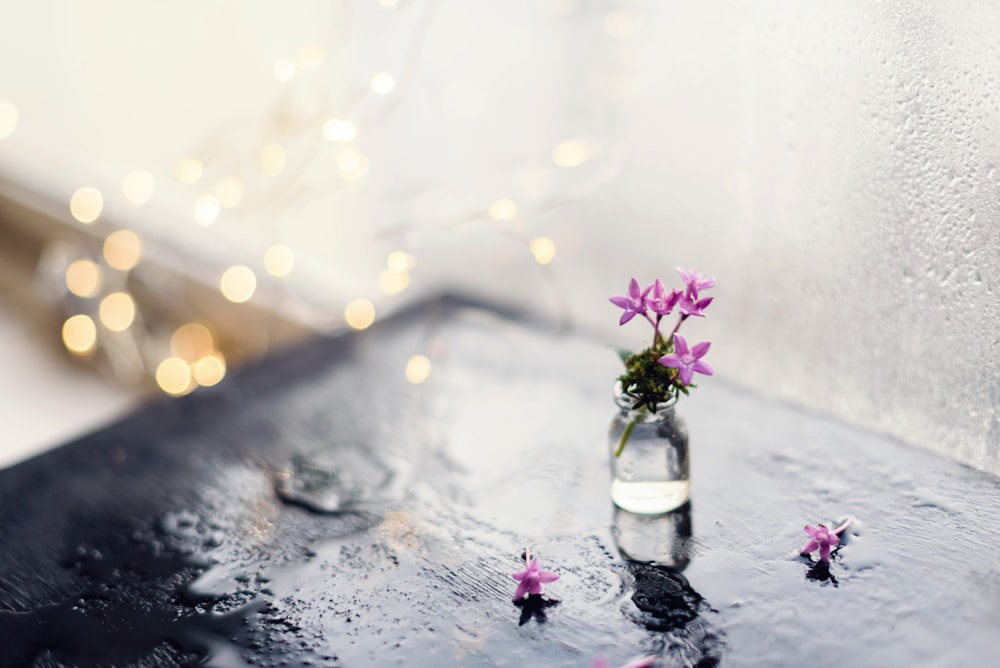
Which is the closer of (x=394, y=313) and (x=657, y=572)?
(x=657, y=572)

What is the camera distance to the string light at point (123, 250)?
2.31m

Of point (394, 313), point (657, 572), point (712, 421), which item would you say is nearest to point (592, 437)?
point (712, 421)

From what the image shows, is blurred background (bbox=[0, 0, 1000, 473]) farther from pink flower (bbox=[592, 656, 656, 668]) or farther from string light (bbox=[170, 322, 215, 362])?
pink flower (bbox=[592, 656, 656, 668])

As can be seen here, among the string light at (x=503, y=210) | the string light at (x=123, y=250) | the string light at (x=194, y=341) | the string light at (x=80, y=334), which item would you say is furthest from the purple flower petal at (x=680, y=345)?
the string light at (x=80, y=334)

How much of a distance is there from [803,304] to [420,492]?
1.63 feet

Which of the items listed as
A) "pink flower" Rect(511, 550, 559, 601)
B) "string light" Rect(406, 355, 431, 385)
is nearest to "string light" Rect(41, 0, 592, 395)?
"string light" Rect(406, 355, 431, 385)

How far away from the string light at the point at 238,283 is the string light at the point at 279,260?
0.23ft

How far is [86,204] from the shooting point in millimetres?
2500

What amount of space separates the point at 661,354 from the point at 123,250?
68.0 inches

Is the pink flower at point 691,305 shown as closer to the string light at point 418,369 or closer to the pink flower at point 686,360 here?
the pink flower at point 686,360

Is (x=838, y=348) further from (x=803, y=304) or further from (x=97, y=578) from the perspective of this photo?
(x=97, y=578)

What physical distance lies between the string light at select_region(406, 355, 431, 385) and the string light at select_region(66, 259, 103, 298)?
1.25 meters

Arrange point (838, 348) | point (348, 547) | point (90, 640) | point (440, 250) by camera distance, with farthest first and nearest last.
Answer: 1. point (440, 250)
2. point (838, 348)
3. point (348, 547)
4. point (90, 640)

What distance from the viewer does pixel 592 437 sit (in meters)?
1.19
